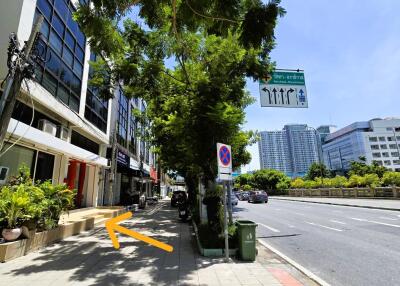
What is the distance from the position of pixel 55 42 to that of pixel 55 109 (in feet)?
12.3

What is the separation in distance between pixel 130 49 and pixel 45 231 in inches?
287

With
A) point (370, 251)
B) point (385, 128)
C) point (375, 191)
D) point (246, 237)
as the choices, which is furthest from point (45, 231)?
point (385, 128)

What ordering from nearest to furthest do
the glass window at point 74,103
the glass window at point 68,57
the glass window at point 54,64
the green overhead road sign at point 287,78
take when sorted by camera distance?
1. the green overhead road sign at point 287,78
2. the glass window at point 54,64
3. the glass window at point 68,57
4. the glass window at point 74,103

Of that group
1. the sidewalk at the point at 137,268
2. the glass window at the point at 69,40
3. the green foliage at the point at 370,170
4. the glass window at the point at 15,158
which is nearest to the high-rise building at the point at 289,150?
the green foliage at the point at 370,170

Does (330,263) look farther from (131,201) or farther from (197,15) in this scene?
(131,201)

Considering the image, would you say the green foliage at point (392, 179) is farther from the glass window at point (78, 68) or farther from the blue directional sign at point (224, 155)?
the glass window at point (78, 68)

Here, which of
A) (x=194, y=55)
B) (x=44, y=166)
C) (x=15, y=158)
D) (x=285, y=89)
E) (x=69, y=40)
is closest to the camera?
(x=285, y=89)

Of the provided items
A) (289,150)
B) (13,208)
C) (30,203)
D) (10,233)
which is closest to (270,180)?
(30,203)

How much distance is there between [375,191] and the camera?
31469 mm

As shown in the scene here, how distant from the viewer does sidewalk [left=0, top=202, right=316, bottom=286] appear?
5.81 meters

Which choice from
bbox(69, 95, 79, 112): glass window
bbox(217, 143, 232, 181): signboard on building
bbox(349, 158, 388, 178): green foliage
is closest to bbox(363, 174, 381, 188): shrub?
bbox(349, 158, 388, 178): green foliage

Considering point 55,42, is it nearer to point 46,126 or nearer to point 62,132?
point 46,126

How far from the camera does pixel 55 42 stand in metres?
15.5

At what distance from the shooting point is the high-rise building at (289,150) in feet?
490
